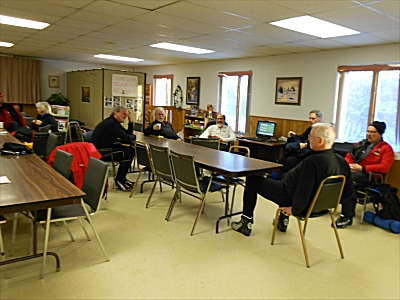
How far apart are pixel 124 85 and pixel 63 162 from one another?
6.04 metres

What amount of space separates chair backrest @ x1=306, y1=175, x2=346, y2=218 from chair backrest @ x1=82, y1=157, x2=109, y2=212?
1732 mm

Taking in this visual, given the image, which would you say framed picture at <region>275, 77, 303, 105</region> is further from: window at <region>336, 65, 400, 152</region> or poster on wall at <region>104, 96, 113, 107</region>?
poster on wall at <region>104, 96, 113, 107</region>

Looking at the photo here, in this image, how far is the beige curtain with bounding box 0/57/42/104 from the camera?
374 inches

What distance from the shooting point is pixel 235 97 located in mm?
8180

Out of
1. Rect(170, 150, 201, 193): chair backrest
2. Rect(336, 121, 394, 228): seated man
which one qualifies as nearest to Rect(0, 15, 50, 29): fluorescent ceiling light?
Rect(170, 150, 201, 193): chair backrest

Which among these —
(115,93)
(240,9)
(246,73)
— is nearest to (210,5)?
(240,9)

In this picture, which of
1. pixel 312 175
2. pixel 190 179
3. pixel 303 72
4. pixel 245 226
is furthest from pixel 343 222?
pixel 303 72

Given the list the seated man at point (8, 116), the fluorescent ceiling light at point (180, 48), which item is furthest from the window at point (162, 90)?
the seated man at point (8, 116)

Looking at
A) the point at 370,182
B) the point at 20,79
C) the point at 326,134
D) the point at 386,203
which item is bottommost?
the point at 386,203

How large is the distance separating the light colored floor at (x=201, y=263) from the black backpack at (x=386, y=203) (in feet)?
0.68

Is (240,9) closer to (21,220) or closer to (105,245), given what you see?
(105,245)

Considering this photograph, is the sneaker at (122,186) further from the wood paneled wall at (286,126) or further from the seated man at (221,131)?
the wood paneled wall at (286,126)

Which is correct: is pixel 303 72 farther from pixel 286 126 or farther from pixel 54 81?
pixel 54 81

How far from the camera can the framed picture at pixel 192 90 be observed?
899cm
